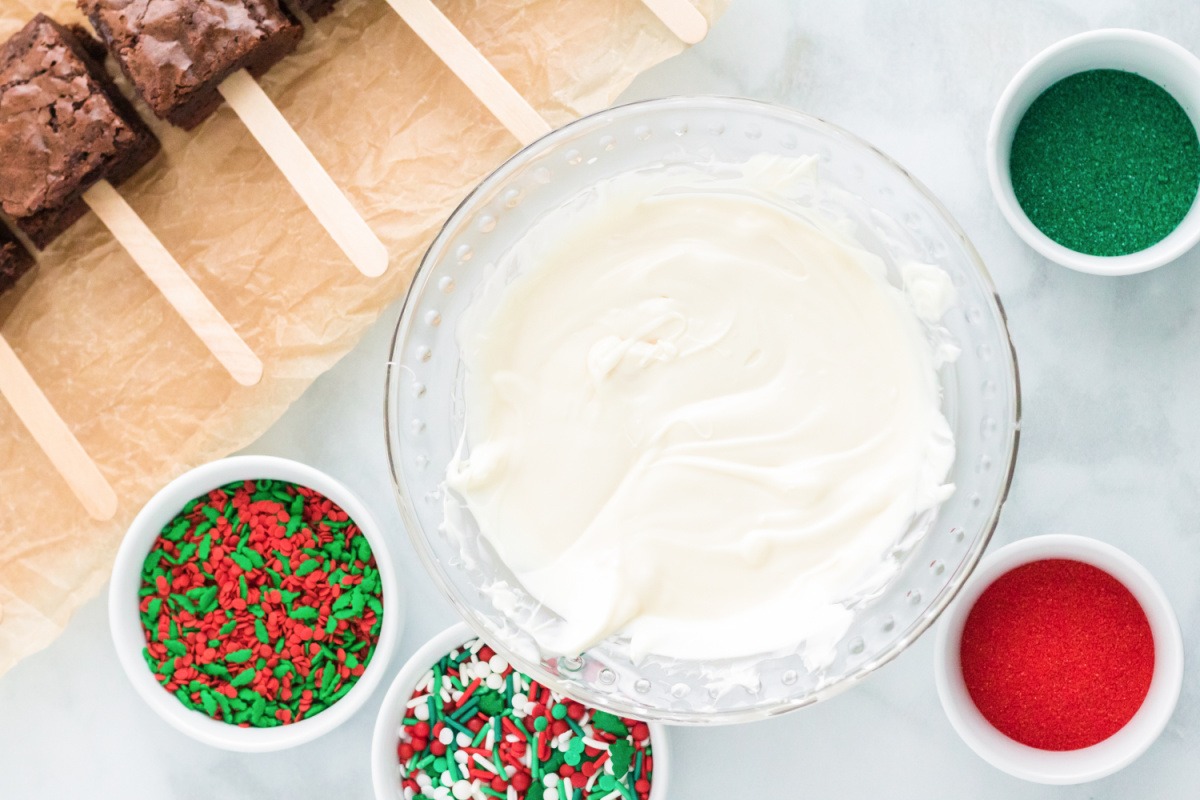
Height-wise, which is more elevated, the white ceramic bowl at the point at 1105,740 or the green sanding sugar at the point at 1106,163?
the green sanding sugar at the point at 1106,163

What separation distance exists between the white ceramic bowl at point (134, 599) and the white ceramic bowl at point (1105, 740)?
3.17 ft

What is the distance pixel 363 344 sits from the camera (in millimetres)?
2074

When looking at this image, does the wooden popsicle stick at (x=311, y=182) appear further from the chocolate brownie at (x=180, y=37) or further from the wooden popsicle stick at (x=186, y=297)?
the wooden popsicle stick at (x=186, y=297)

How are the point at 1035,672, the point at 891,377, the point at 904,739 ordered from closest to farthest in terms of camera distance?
Answer: 1. the point at 891,377
2. the point at 1035,672
3. the point at 904,739

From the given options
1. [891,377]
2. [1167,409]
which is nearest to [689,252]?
[891,377]

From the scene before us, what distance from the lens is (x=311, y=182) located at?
1.89 meters

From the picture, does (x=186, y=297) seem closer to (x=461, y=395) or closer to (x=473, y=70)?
(x=461, y=395)

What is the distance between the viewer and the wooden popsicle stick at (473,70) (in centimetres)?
188

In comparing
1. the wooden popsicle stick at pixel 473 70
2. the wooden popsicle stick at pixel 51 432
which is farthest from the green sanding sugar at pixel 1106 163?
the wooden popsicle stick at pixel 51 432

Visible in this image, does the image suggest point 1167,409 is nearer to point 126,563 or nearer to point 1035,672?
point 1035,672

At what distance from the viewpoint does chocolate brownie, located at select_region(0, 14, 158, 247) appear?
1.87 metres

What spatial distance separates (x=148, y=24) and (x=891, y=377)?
1354mm

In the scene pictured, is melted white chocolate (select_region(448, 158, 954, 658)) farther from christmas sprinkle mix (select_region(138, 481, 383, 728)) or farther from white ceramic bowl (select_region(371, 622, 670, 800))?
christmas sprinkle mix (select_region(138, 481, 383, 728))

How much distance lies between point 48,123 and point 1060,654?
1951mm
